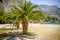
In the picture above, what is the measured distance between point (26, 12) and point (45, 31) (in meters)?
0.40

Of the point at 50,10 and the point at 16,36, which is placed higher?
the point at 50,10

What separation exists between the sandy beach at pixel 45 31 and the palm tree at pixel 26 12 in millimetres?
110

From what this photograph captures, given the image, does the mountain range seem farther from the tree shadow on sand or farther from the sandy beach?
the tree shadow on sand

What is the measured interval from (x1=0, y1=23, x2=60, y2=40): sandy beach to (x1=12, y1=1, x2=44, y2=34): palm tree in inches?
4.3

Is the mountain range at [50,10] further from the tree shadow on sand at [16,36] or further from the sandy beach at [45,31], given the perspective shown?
the tree shadow on sand at [16,36]

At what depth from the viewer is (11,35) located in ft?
6.05

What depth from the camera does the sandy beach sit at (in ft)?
6.07

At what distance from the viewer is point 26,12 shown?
1.81 m

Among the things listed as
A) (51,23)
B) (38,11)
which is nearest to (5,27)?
(38,11)

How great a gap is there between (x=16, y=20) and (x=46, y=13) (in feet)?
1.52

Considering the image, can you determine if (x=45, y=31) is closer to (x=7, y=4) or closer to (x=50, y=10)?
(x=50, y=10)

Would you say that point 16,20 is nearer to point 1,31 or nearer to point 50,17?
point 1,31

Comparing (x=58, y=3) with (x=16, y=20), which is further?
(x=58, y=3)

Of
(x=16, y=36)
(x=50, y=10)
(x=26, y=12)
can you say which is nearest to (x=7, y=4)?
(x=26, y=12)
